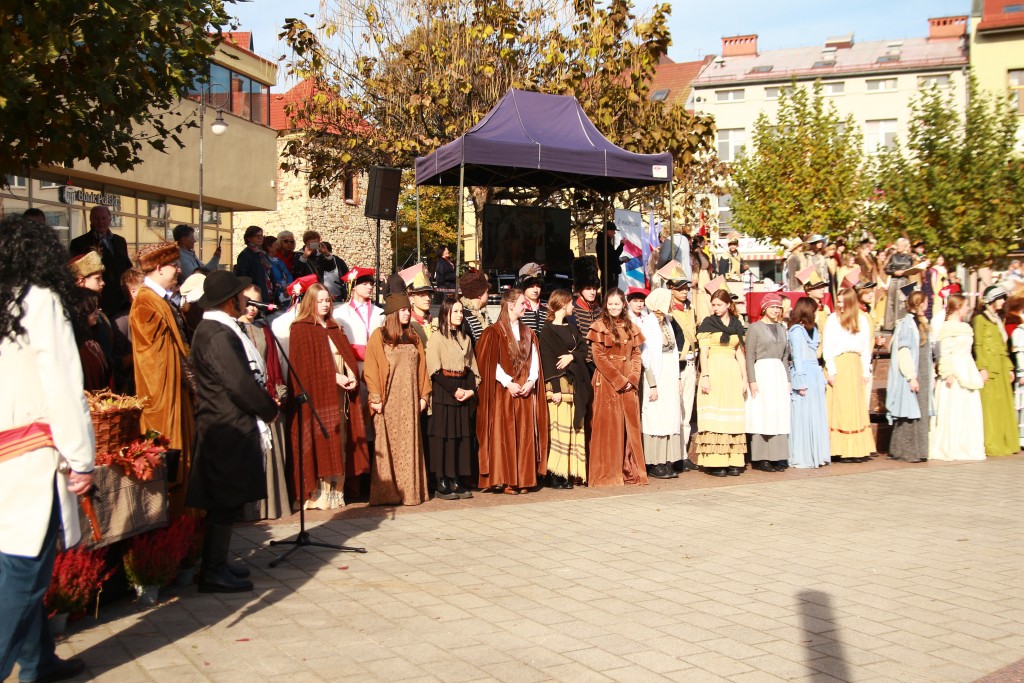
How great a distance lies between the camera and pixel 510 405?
10.2 meters

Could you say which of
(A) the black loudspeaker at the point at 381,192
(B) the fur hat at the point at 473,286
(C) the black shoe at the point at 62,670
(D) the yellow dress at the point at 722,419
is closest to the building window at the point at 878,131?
(A) the black loudspeaker at the point at 381,192

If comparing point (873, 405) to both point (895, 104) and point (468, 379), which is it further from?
point (895, 104)

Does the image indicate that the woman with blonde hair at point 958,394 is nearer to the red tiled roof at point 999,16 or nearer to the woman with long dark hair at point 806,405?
the woman with long dark hair at point 806,405

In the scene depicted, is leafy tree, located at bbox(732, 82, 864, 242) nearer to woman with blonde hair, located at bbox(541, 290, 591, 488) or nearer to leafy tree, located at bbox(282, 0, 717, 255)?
leafy tree, located at bbox(282, 0, 717, 255)

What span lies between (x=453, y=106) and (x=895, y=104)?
3719 cm

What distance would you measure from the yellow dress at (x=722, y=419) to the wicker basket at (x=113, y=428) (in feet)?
22.6

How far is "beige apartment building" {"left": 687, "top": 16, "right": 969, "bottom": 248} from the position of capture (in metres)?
50.1

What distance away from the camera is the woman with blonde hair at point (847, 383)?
1245 cm

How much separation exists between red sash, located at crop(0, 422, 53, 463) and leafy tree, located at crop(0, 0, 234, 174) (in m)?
4.37

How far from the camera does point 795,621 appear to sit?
595 centimetres

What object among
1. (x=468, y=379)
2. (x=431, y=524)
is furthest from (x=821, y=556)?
(x=468, y=379)

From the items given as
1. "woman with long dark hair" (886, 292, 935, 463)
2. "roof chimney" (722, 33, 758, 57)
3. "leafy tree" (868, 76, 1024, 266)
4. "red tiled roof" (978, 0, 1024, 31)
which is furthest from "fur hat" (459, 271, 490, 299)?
"roof chimney" (722, 33, 758, 57)

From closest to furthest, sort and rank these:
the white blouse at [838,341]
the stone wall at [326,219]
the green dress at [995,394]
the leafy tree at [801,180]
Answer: the white blouse at [838,341] < the green dress at [995,394] < the leafy tree at [801,180] < the stone wall at [326,219]

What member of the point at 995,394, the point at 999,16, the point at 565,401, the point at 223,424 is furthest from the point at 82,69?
the point at 999,16
